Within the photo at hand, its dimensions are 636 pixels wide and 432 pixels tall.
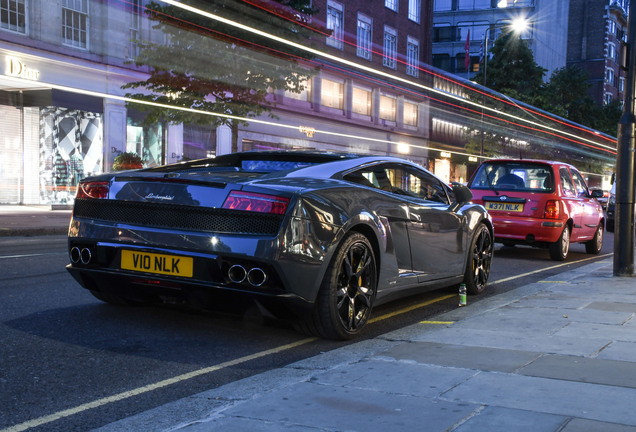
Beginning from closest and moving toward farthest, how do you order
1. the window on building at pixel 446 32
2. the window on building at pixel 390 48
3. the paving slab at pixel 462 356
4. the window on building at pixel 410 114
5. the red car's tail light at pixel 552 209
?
the paving slab at pixel 462 356, the red car's tail light at pixel 552 209, the window on building at pixel 390 48, the window on building at pixel 410 114, the window on building at pixel 446 32

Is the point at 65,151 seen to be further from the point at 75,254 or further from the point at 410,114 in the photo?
the point at 410,114

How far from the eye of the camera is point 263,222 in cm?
445

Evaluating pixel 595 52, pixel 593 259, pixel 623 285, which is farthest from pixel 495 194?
pixel 595 52

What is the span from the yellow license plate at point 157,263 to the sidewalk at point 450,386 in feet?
3.11

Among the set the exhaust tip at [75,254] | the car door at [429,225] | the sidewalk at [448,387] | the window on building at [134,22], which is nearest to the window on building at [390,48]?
the window on building at [134,22]

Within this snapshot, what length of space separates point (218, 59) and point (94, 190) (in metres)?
17.3

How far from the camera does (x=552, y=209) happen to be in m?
11.3

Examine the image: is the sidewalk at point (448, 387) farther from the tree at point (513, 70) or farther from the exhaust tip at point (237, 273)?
the tree at point (513, 70)

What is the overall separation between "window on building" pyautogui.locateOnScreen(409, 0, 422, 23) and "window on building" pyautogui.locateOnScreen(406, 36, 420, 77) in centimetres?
131

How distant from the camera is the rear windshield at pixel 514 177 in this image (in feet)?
37.9

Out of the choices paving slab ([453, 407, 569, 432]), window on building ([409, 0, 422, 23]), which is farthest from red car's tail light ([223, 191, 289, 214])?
window on building ([409, 0, 422, 23])

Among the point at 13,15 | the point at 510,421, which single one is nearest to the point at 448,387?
the point at 510,421

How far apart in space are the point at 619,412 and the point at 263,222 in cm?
228

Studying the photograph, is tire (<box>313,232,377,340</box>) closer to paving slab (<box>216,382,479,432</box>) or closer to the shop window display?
paving slab (<box>216,382,479,432</box>)
